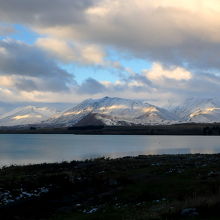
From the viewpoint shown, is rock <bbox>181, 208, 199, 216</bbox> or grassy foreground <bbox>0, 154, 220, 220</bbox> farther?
grassy foreground <bbox>0, 154, 220, 220</bbox>

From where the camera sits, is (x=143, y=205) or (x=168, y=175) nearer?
(x=143, y=205)

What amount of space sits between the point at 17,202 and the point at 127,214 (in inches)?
468

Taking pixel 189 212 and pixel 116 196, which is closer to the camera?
pixel 189 212

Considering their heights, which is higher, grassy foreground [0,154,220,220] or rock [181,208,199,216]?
rock [181,208,199,216]

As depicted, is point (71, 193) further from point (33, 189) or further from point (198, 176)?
point (198, 176)

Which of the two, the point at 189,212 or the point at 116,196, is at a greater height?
the point at 189,212

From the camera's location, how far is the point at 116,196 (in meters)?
30.9

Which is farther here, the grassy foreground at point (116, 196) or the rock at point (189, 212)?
the grassy foreground at point (116, 196)

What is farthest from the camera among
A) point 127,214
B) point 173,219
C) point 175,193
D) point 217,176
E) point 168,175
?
point 168,175

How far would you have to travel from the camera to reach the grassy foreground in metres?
21.9

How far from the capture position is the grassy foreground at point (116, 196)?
2194cm

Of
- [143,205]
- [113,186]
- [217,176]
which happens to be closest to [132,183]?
[113,186]

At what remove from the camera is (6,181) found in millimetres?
39812

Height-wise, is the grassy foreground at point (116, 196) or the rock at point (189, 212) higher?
the rock at point (189, 212)
